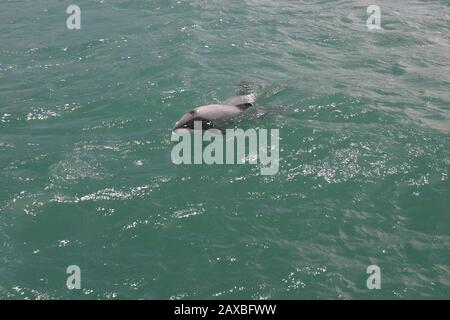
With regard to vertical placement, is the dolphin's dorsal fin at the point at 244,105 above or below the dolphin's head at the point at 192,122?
above

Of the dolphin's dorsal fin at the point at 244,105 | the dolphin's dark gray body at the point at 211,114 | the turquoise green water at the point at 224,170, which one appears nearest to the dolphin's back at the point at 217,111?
the dolphin's dark gray body at the point at 211,114

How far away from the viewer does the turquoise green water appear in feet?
29.9

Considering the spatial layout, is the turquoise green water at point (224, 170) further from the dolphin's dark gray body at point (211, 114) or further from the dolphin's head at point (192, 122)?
the dolphin's head at point (192, 122)

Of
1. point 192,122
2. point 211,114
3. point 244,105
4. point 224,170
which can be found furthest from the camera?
point 244,105

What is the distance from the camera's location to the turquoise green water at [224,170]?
29.9 feet

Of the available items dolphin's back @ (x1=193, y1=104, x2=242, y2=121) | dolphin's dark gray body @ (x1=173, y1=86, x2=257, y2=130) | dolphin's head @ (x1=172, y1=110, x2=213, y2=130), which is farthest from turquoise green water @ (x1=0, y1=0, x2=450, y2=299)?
dolphin's head @ (x1=172, y1=110, x2=213, y2=130)

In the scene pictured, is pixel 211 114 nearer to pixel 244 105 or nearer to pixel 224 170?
pixel 244 105

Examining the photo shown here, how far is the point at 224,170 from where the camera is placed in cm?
1183

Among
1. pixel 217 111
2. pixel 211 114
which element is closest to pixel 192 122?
pixel 211 114

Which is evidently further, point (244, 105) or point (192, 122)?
point (244, 105)

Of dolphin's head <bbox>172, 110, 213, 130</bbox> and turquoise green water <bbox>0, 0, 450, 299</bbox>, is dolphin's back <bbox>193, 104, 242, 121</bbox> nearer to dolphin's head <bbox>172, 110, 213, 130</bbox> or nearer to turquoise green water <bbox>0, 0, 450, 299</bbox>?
dolphin's head <bbox>172, 110, 213, 130</bbox>

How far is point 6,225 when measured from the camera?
10125 mm

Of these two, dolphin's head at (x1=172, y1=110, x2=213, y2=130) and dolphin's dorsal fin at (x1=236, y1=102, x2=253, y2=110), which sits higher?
dolphin's dorsal fin at (x1=236, y1=102, x2=253, y2=110)
